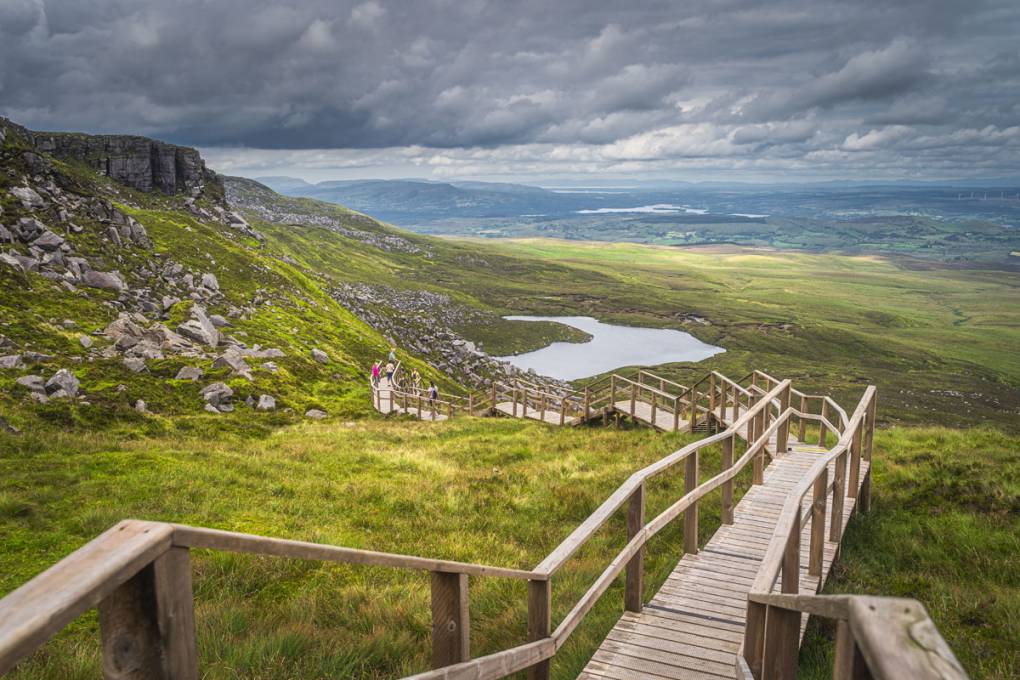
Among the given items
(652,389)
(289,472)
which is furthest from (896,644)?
(652,389)

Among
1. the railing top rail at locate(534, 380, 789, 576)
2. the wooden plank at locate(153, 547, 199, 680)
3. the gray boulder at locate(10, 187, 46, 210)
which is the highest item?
the gray boulder at locate(10, 187, 46, 210)

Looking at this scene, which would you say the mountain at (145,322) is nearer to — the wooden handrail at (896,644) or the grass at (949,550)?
the grass at (949,550)

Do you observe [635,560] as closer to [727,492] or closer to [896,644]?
[727,492]

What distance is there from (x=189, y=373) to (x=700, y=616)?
2590cm

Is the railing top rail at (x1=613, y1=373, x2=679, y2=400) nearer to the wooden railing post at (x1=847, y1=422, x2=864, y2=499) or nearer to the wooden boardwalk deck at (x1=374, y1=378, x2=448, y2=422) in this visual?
the wooden boardwalk deck at (x1=374, y1=378, x2=448, y2=422)

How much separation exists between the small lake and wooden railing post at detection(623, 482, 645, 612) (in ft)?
348

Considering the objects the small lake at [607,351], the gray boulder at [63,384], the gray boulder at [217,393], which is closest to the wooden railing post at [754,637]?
the gray boulder at [63,384]

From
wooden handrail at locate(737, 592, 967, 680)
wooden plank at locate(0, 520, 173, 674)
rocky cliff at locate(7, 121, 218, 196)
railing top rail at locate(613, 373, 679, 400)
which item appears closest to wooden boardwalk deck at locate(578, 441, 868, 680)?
wooden handrail at locate(737, 592, 967, 680)

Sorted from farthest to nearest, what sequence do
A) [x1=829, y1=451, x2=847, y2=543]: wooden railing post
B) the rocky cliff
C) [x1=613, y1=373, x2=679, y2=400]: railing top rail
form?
the rocky cliff, [x1=613, y1=373, x2=679, y2=400]: railing top rail, [x1=829, y1=451, x2=847, y2=543]: wooden railing post

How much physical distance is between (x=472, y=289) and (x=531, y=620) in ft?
628

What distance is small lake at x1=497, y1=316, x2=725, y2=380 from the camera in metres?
124

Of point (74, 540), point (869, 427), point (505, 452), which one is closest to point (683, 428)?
point (505, 452)

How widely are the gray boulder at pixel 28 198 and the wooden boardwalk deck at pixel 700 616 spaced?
41200 millimetres

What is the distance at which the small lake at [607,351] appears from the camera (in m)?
124
